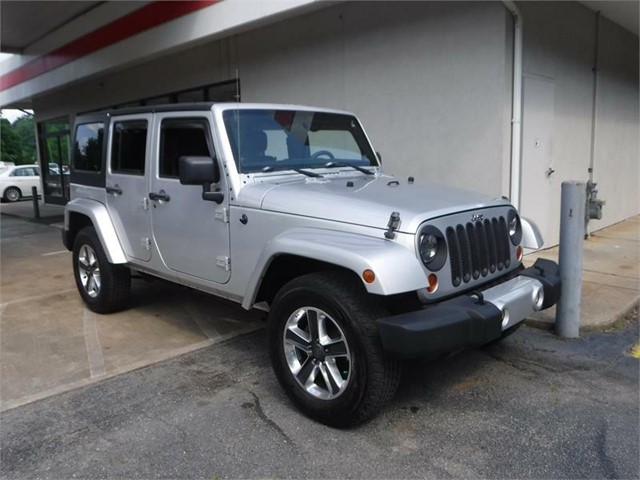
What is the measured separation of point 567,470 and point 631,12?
8514 millimetres

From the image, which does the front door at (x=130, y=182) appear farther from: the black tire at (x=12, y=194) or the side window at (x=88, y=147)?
the black tire at (x=12, y=194)

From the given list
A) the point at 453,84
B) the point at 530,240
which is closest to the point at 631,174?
the point at 453,84

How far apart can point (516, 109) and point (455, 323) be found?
473cm

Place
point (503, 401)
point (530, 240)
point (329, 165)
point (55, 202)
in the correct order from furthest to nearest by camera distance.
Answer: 1. point (55, 202)
2. point (329, 165)
3. point (530, 240)
4. point (503, 401)

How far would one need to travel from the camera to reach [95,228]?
5.30 m

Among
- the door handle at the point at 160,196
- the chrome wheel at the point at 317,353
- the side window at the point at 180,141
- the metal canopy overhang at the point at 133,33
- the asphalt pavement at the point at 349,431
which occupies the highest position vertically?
the metal canopy overhang at the point at 133,33

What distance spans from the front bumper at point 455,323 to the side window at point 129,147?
119 inches

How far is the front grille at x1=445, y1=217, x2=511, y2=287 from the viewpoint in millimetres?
3248

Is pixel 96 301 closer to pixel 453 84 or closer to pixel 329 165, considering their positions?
pixel 329 165

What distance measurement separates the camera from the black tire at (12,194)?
73.5 feet

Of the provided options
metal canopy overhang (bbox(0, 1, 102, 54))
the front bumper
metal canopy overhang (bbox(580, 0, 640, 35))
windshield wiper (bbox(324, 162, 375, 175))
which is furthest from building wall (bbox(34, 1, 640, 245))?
metal canopy overhang (bbox(0, 1, 102, 54))

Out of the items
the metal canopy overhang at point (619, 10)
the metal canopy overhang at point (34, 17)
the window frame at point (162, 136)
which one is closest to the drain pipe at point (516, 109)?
the metal canopy overhang at point (619, 10)

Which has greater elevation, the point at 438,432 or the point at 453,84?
the point at 453,84

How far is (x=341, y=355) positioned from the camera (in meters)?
3.18
